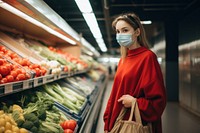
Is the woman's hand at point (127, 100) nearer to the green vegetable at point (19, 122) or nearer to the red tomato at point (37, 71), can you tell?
the green vegetable at point (19, 122)

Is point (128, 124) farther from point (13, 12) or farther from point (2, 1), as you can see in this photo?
point (13, 12)

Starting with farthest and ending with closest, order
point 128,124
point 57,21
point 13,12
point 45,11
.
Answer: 1. point 57,21
2. point 45,11
3. point 13,12
4. point 128,124

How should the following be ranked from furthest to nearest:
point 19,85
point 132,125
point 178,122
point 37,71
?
point 178,122, point 37,71, point 19,85, point 132,125

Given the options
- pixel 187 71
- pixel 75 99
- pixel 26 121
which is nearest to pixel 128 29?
pixel 26 121

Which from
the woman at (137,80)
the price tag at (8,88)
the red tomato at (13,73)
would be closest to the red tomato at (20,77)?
the red tomato at (13,73)

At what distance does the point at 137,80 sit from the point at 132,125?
36cm

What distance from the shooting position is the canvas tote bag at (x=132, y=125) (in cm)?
179

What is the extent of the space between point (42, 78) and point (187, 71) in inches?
233

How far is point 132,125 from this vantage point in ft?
5.94

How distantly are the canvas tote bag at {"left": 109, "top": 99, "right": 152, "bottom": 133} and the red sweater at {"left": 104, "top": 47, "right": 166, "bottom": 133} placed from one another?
0.15ft

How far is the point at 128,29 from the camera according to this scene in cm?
208

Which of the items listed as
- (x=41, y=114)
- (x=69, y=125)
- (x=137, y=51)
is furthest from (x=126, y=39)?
(x=69, y=125)

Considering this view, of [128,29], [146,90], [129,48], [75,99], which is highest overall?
[128,29]

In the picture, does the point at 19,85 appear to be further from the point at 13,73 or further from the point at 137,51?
the point at 137,51
